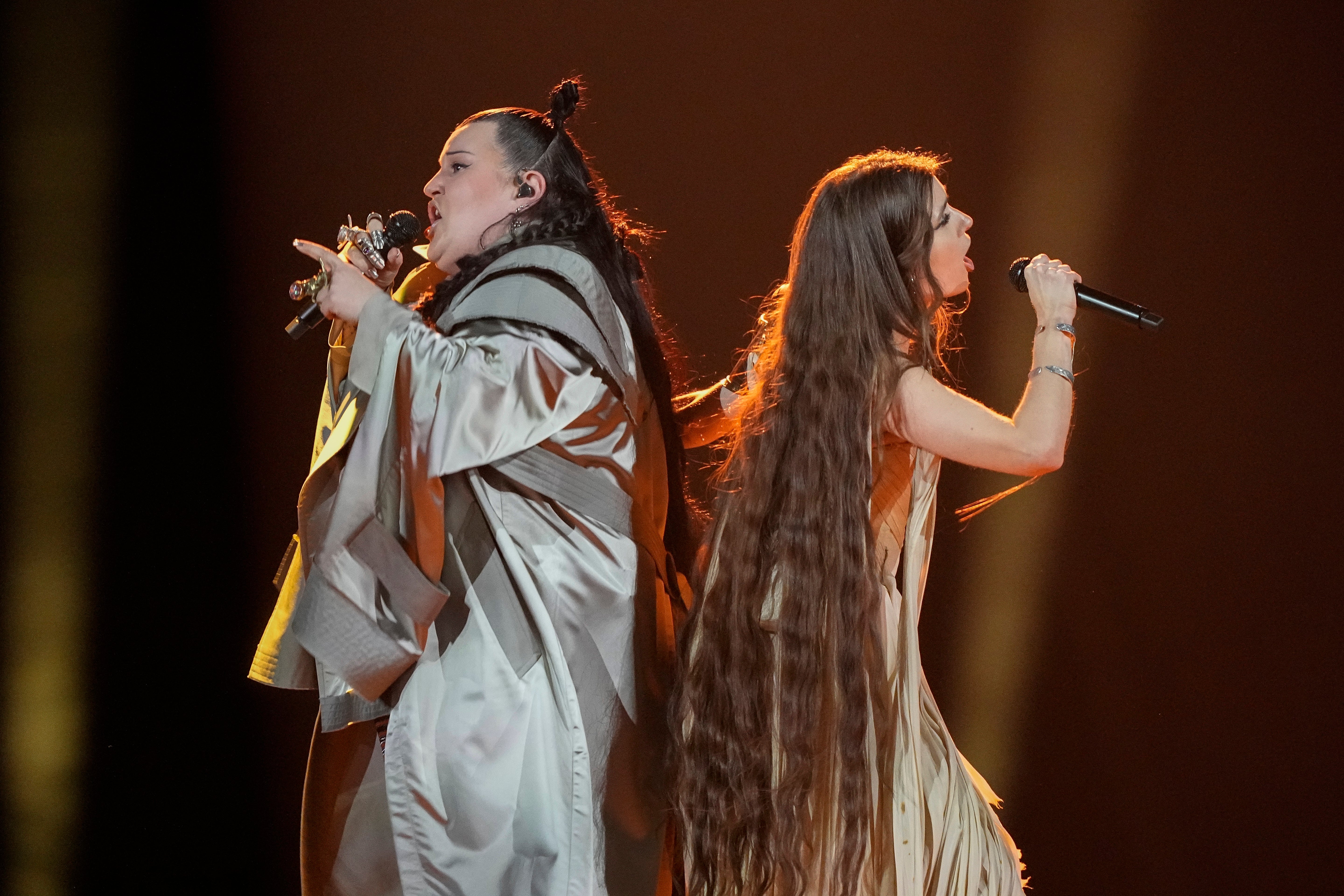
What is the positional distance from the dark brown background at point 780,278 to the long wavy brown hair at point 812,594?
3.46 ft

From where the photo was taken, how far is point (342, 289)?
1.42 metres

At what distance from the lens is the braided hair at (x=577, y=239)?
1.59 meters

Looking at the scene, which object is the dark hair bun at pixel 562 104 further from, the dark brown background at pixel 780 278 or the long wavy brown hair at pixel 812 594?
the dark brown background at pixel 780 278

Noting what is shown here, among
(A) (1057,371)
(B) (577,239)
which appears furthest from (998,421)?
(B) (577,239)

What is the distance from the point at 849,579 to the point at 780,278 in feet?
4.17

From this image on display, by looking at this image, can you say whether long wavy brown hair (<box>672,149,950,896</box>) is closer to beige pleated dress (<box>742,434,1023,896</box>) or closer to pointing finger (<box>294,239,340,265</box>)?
beige pleated dress (<box>742,434,1023,896</box>)

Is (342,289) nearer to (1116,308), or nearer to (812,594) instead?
(812,594)

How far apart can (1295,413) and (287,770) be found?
2.26m

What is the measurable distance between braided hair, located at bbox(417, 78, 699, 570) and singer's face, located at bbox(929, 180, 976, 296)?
406 millimetres

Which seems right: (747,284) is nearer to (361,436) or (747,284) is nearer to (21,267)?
(361,436)

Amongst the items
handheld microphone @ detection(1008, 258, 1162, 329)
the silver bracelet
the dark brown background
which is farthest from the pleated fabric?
the dark brown background

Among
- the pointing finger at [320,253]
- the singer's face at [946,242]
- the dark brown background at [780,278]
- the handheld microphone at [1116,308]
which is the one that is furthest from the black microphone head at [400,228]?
the dark brown background at [780,278]

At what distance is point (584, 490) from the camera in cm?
146

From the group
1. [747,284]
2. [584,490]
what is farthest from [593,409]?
[747,284]
